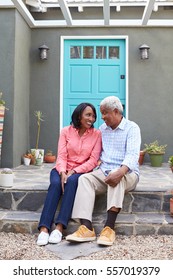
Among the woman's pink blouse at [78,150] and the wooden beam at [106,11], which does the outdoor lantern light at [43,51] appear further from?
the woman's pink blouse at [78,150]

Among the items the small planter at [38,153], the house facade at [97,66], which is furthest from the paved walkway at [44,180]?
the house facade at [97,66]

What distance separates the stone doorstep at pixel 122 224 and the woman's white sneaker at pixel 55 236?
0.62 feet

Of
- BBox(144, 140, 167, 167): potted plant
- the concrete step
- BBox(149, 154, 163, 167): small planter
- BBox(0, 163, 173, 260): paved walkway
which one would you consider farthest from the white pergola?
the concrete step

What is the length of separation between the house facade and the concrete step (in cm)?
238

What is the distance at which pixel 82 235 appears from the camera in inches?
103

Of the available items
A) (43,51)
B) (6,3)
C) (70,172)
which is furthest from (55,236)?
(43,51)

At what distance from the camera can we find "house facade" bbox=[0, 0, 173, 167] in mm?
5777

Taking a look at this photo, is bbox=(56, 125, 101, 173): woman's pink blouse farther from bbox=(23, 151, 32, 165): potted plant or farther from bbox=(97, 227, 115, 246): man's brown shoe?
bbox=(23, 151, 32, 165): potted plant

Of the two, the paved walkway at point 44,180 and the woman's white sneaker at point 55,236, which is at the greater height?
the paved walkway at point 44,180

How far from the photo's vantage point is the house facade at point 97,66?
5777 mm

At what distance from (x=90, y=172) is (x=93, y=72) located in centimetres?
325

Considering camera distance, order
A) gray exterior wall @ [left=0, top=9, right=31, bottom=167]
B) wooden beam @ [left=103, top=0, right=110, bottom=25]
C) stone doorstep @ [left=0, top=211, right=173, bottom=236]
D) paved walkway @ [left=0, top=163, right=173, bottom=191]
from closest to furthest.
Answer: stone doorstep @ [left=0, top=211, right=173, bottom=236] → paved walkway @ [left=0, top=163, right=173, bottom=191] → wooden beam @ [left=103, top=0, right=110, bottom=25] → gray exterior wall @ [left=0, top=9, right=31, bottom=167]

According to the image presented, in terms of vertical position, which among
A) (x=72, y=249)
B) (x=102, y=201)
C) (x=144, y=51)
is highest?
(x=144, y=51)

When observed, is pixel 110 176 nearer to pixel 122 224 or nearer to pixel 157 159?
pixel 122 224
